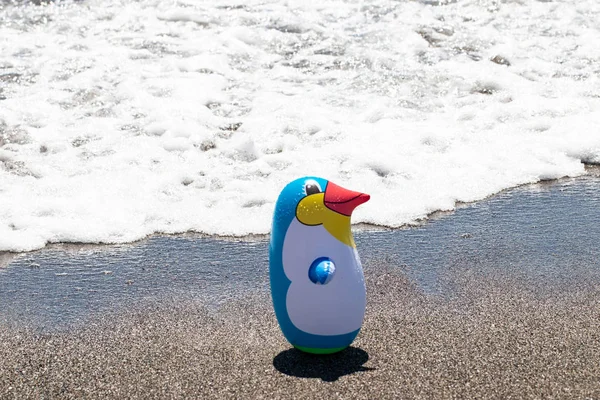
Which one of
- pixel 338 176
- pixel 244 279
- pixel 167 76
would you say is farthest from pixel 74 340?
pixel 167 76

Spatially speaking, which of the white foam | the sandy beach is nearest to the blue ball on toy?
the sandy beach

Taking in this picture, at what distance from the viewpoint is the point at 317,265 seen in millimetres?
2965

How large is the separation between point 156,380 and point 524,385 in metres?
1.36

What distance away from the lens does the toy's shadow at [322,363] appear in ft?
9.86

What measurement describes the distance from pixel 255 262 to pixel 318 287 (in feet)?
3.56

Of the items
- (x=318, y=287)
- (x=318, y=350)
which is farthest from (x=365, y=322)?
(x=318, y=287)

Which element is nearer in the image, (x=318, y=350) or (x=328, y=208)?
(x=328, y=208)

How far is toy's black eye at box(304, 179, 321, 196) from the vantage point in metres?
3.01

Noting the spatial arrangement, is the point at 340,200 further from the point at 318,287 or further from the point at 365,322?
the point at 365,322

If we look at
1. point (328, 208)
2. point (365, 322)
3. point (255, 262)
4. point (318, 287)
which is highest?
point (328, 208)

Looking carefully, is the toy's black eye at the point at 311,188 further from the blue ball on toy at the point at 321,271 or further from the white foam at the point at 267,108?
the white foam at the point at 267,108

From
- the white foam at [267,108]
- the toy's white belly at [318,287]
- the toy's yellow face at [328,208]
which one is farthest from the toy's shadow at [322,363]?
the white foam at [267,108]

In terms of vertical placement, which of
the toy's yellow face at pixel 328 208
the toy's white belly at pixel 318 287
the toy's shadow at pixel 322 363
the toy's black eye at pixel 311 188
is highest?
the toy's black eye at pixel 311 188

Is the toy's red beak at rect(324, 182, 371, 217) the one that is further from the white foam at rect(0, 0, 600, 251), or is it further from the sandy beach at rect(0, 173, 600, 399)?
the white foam at rect(0, 0, 600, 251)
